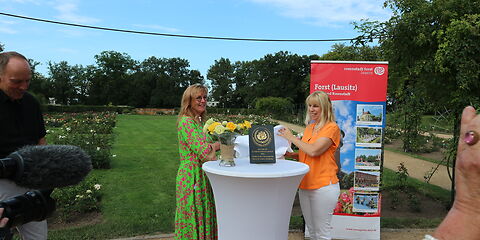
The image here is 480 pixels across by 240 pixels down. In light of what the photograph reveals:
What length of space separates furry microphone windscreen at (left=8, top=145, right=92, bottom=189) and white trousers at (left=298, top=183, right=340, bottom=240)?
220 centimetres

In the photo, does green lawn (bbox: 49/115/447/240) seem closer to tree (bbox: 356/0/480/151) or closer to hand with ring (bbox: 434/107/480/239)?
tree (bbox: 356/0/480/151)

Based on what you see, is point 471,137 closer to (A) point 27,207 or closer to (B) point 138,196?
(A) point 27,207

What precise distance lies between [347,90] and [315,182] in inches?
78.5

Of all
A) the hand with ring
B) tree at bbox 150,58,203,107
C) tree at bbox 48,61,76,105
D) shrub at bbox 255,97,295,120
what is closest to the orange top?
the hand with ring

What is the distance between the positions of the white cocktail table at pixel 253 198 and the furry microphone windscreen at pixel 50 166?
1.41 metres

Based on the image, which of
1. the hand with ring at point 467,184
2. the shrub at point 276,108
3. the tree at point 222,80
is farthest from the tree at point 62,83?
the hand with ring at point 467,184

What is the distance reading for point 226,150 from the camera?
2.82 m

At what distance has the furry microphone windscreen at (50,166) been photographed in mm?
1146

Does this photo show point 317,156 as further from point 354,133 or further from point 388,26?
point 388,26

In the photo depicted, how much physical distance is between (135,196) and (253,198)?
14.3 feet

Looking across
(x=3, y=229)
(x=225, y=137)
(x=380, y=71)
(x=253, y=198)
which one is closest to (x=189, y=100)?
(x=225, y=137)

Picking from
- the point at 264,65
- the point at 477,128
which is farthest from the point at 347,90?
the point at 264,65

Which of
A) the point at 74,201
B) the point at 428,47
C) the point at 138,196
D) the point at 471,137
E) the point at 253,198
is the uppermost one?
the point at 428,47

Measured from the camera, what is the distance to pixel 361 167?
4629 mm
